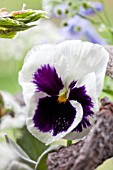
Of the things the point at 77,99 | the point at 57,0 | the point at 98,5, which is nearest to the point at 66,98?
the point at 77,99

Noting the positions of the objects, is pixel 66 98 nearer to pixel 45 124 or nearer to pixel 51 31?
pixel 45 124

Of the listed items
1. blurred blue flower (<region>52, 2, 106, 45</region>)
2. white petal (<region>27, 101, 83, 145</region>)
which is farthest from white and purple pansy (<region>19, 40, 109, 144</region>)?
blurred blue flower (<region>52, 2, 106, 45</region>)

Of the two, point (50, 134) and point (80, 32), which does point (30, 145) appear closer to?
point (50, 134)

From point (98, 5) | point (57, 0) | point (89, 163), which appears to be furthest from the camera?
point (98, 5)

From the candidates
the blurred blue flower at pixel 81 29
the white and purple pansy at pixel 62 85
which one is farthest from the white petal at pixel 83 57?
the blurred blue flower at pixel 81 29

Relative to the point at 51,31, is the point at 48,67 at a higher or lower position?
higher

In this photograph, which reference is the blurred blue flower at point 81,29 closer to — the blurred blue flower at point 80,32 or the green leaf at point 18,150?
the blurred blue flower at point 80,32

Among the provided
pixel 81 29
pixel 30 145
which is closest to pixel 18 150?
pixel 30 145
